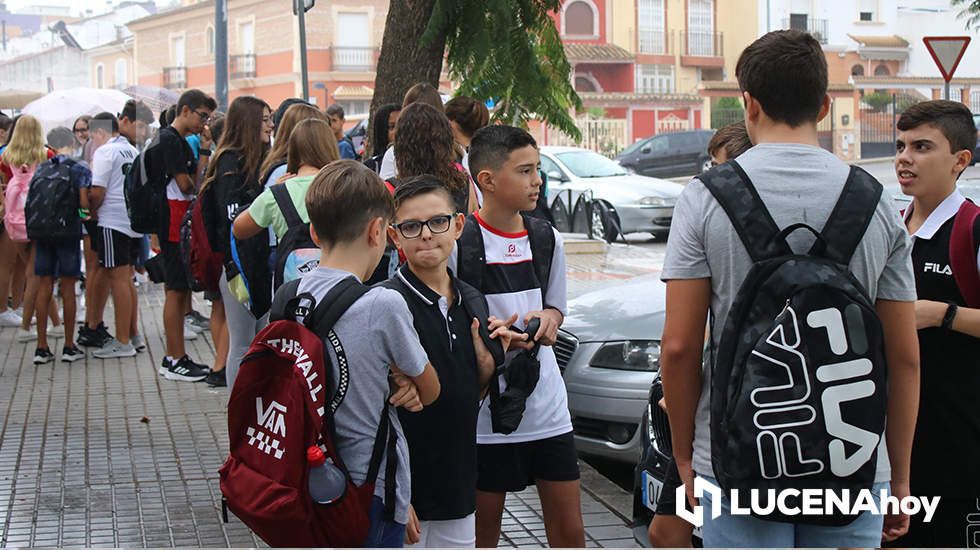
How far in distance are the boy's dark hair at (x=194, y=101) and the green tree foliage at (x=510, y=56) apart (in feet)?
Result: 5.41

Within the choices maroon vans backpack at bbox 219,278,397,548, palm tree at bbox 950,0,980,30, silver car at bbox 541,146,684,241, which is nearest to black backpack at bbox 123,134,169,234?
maroon vans backpack at bbox 219,278,397,548

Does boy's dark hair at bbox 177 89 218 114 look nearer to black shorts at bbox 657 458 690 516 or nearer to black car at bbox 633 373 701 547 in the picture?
black car at bbox 633 373 701 547

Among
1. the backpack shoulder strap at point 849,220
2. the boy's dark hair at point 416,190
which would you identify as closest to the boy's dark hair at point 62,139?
the boy's dark hair at point 416,190

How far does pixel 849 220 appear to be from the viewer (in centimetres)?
285

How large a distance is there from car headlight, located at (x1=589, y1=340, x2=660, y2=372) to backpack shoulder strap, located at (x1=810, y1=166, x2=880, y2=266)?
355cm

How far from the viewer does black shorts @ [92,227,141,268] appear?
9.84m

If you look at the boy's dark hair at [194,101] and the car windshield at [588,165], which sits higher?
the boy's dark hair at [194,101]

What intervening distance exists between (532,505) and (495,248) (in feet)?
6.78

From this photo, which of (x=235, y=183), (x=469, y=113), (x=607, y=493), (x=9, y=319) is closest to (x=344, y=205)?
(x=469, y=113)

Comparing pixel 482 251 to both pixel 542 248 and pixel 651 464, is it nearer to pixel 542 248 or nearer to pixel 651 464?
pixel 542 248

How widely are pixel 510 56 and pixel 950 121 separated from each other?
5628 millimetres

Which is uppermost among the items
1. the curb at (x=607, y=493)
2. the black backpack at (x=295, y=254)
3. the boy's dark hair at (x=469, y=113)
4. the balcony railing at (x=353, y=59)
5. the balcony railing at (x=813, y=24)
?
the balcony railing at (x=813, y=24)

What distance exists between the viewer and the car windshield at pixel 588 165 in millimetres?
21094

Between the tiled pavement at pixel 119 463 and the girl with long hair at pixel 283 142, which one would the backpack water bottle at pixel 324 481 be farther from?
the girl with long hair at pixel 283 142
